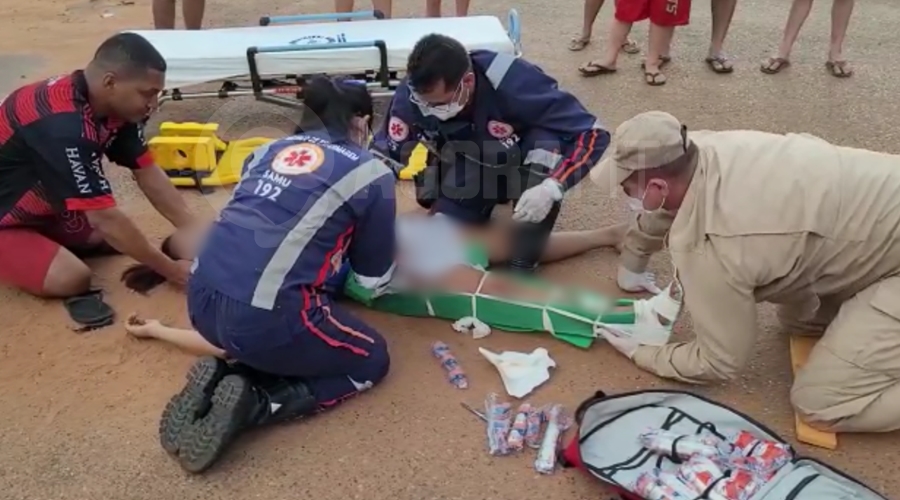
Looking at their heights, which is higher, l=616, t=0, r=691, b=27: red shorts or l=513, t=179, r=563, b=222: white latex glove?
l=616, t=0, r=691, b=27: red shorts

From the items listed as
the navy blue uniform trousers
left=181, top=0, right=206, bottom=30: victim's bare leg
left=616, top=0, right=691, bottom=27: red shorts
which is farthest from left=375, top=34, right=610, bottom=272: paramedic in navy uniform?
left=181, top=0, right=206, bottom=30: victim's bare leg

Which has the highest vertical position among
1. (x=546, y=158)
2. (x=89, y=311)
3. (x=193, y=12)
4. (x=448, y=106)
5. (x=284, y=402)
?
(x=448, y=106)

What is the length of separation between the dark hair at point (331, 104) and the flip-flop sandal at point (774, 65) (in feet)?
11.4

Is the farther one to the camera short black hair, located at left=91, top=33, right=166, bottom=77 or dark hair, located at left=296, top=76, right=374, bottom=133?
short black hair, located at left=91, top=33, right=166, bottom=77

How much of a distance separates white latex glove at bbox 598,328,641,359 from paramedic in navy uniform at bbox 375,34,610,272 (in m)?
0.54

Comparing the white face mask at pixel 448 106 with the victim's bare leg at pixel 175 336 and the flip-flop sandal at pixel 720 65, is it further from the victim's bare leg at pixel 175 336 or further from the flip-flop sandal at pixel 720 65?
the flip-flop sandal at pixel 720 65

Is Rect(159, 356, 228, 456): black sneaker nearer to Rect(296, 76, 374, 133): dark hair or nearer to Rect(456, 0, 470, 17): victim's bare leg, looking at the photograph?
Rect(296, 76, 374, 133): dark hair

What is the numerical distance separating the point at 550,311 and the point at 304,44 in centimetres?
225

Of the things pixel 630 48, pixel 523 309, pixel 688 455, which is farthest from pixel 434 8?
pixel 688 455

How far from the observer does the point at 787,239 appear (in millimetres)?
2369

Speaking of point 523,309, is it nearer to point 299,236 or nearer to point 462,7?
point 299,236

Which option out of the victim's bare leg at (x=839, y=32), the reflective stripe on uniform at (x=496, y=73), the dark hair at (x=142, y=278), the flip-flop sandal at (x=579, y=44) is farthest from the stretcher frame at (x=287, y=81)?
the victim's bare leg at (x=839, y=32)

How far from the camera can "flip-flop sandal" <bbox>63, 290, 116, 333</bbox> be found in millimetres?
3111

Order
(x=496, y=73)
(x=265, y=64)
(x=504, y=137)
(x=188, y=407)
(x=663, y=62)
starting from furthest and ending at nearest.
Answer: (x=663, y=62), (x=265, y=64), (x=504, y=137), (x=496, y=73), (x=188, y=407)
